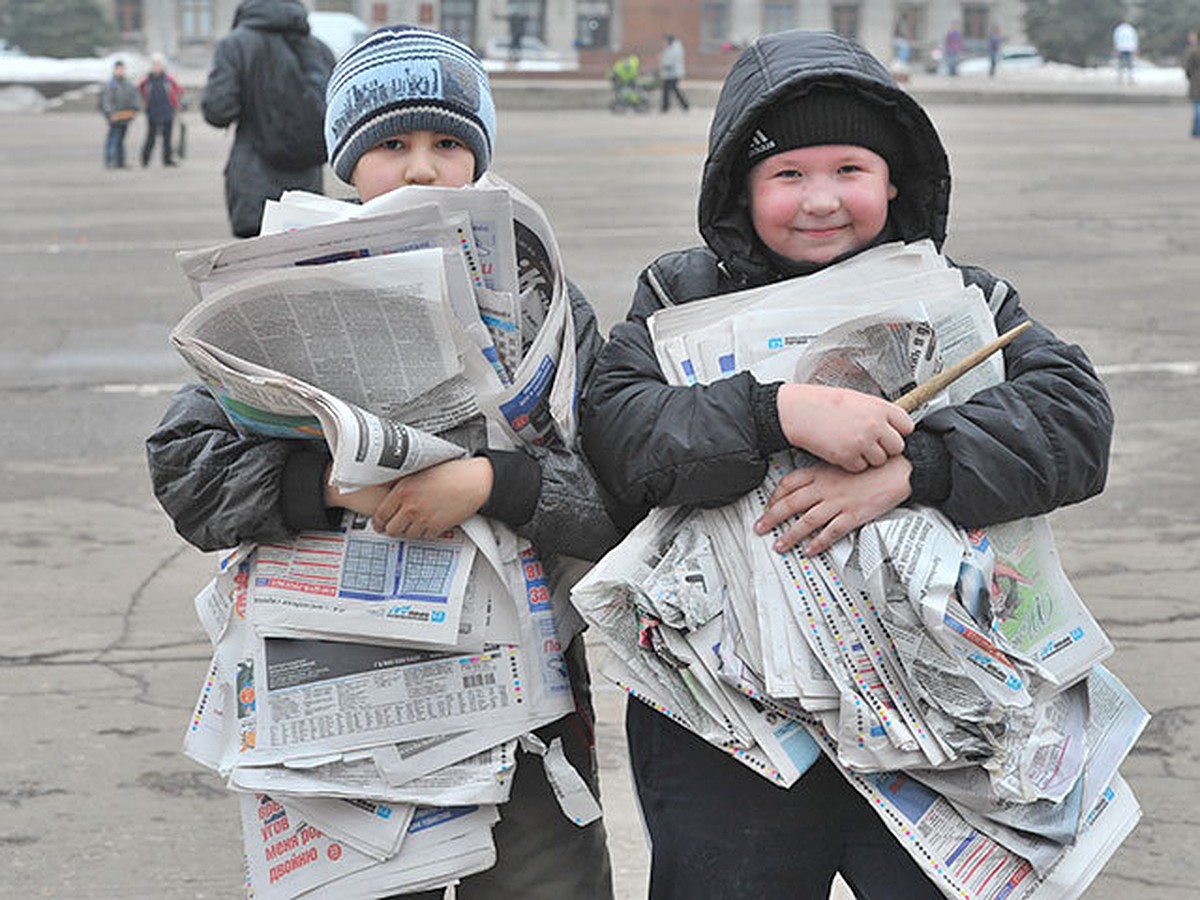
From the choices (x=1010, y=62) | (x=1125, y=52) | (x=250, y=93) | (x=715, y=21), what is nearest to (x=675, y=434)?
(x=250, y=93)

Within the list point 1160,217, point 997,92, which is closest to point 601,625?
point 1160,217

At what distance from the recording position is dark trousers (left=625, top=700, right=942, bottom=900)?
93.5 inches

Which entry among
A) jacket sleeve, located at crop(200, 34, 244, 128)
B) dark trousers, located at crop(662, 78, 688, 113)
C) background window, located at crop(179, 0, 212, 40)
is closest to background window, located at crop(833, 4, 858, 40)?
background window, located at crop(179, 0, 212, 40)

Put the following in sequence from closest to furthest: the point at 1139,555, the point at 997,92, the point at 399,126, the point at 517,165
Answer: the point at 399,126 → the point at 1139,555 → the point at 517,165 → the point at 997,92

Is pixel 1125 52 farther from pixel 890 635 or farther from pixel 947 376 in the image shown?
pixel 890 635

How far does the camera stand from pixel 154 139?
2322cm

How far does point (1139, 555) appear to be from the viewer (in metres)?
5.64

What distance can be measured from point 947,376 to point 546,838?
88 cm

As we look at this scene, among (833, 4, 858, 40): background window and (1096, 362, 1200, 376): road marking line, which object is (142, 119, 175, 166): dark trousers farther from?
(833, 4, 858, 40): background window

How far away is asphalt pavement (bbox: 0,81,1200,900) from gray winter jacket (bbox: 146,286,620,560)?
1303 mm

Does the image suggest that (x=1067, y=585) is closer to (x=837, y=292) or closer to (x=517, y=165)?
(x=837, y=292)

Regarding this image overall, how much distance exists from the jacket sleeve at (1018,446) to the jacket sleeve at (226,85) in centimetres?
777

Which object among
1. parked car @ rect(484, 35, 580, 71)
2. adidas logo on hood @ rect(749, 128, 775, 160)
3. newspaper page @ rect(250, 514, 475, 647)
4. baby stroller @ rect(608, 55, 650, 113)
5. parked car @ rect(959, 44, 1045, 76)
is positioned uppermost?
adidas logo on hood @ rect(749, 128, 775, 160)

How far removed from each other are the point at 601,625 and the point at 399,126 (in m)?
0.75
